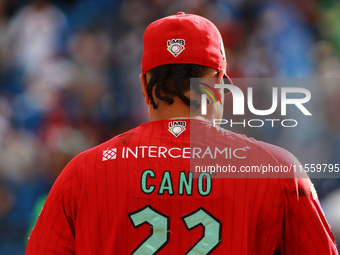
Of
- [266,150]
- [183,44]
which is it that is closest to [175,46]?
[183,44]

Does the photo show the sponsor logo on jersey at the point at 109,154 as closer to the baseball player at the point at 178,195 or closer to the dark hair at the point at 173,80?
the baseball player at the point at 178,195

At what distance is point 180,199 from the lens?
0.79 metres

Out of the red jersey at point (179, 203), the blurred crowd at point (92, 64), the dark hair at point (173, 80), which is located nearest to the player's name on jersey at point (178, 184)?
the red jersey at point (179, 203)

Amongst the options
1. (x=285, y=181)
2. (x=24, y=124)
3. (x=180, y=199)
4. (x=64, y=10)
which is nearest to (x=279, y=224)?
(x=285, y=181)

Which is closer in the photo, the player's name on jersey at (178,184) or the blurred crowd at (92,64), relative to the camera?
the player's name on jersey at (178,184)

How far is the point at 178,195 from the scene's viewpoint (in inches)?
31.1

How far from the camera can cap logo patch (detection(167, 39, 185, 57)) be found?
875mm

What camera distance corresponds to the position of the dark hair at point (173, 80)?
839mm

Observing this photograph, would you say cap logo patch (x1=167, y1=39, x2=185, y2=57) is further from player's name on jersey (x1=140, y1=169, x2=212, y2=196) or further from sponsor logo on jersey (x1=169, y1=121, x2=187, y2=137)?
player's name on jersey (x1=140, y1=169, x2=212, y2=196)

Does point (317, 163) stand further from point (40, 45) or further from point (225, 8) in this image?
point (40, 45)

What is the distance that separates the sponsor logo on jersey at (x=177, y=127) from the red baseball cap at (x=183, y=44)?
0.12 m

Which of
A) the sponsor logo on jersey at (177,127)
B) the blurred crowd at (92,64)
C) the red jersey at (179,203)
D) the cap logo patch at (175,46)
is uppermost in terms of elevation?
the blurred crowd at (92,64)

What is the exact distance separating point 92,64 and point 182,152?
255cm

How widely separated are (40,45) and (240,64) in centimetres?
144
